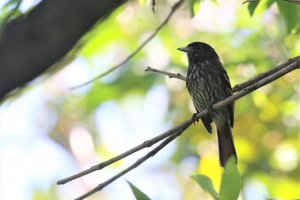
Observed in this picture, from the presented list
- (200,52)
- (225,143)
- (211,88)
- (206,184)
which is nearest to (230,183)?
(206,184)

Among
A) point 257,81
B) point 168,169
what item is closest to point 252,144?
point 168,169

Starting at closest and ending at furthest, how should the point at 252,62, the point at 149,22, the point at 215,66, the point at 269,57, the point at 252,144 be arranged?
1. the point at 252,62
2. the point at 269,57
3. the point at 215,66
4. the point at 252,144
5. the point at 149,22

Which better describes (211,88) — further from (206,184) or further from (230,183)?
(230,183)

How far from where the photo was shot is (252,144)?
15.5 ft

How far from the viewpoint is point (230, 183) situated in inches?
55.1

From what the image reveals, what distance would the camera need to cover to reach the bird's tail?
3.85 meters

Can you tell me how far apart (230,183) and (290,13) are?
1365 millimetres

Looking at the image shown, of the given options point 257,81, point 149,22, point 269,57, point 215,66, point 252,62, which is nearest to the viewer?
point 257,81

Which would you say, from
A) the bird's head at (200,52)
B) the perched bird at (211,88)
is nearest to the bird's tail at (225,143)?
the perched bird at (211,88)

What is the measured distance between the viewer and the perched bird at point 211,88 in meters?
4.03

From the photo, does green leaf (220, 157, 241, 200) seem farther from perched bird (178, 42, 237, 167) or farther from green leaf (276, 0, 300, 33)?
perched bird (178, 42, 237, 167)

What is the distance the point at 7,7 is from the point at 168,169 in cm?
492

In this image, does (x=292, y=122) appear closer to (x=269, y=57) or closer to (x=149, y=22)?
(x=269, y=57)

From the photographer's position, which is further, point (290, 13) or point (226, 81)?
point (226, 81)
